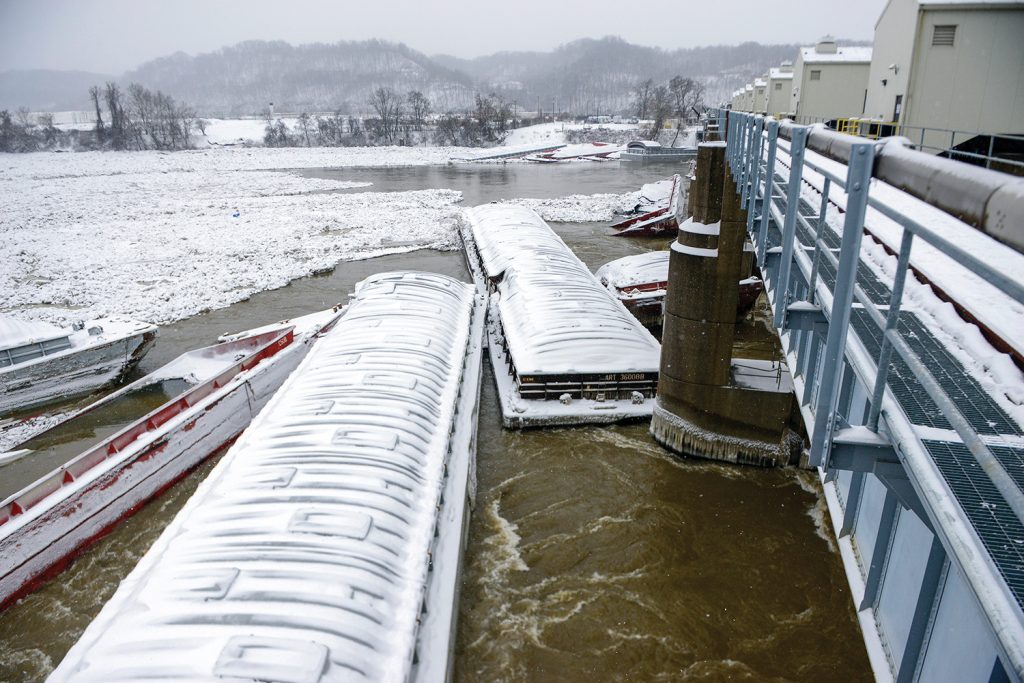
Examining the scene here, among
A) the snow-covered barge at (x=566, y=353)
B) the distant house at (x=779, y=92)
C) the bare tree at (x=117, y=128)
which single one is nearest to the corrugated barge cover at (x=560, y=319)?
the snow-covered barge at (x=566, y=353)

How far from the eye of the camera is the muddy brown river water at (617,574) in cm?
884

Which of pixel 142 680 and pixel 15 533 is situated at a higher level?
pixel 142 680

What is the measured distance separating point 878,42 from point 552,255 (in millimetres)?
14019

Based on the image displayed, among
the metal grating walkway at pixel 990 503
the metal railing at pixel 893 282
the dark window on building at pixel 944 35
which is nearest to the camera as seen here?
the metal railing at pixel 893 282

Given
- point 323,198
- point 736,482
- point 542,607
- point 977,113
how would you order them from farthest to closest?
point 323,198 < point 977,113 < point 736,482 < point 542,607

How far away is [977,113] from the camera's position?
18.2 metres

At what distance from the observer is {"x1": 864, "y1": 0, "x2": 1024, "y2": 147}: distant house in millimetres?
17547

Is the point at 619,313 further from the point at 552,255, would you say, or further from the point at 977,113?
the point at 977,113

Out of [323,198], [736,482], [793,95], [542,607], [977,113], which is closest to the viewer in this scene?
[542,607]

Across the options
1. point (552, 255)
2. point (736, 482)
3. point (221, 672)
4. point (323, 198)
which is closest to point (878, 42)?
point (552, 255)

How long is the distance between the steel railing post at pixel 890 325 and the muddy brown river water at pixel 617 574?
21.1ft

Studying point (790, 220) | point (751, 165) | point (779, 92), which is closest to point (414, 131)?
point (779, 92)

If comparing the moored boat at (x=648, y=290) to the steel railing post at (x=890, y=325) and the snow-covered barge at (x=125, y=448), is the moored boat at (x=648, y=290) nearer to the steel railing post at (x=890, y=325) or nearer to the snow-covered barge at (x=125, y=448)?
the snow-covered barge at (x=125, y=448)

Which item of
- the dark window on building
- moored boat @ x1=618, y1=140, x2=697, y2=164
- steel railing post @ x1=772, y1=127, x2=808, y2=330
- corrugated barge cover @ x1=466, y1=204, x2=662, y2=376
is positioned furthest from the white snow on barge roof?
moored boat @ x1=618, y1=140, x2=697, y2=164
